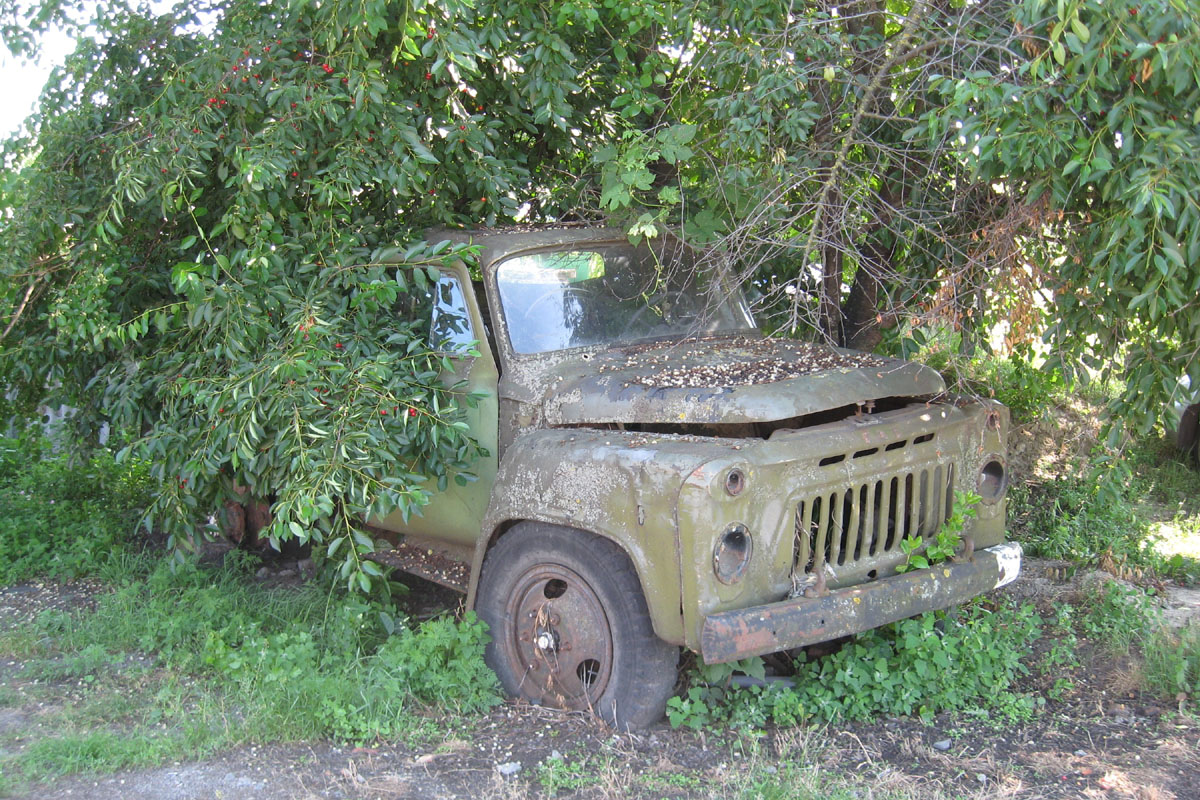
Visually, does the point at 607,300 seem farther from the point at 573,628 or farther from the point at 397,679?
the point at 397,679

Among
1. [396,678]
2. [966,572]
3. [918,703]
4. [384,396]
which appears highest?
[384,396]

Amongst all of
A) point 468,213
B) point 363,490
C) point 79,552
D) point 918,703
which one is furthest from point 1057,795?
point 79,552

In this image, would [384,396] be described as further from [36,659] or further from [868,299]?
[868,299]

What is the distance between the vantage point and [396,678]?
3.95 meters

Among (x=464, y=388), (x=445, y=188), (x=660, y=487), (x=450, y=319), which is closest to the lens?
(x=660, y=487)

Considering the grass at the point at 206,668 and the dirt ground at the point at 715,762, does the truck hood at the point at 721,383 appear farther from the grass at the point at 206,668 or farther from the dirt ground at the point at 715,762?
the dirt ground at the point at 715,762

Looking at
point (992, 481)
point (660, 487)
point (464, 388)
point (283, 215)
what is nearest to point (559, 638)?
point (660, 487)

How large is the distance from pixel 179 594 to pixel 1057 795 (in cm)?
409

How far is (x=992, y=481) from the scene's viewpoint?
4.29m

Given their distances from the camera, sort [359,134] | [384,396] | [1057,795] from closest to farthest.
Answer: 1. [1057,795]
2. [384,396]
3. [359,134]

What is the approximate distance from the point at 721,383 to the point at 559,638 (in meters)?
1.17

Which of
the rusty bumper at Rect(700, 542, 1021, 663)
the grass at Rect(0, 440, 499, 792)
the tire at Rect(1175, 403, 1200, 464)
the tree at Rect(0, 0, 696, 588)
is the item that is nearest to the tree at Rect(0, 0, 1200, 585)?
the tree at Rect(0, 0, 696, 588)

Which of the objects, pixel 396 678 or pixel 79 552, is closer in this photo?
pixel 396 678

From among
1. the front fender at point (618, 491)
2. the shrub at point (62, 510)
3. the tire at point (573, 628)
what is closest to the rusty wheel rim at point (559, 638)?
the tire at point (573, 628)
